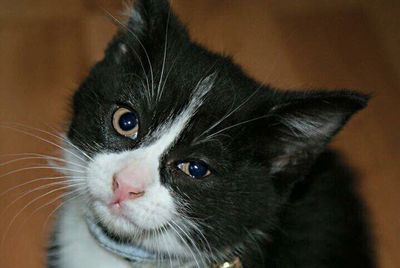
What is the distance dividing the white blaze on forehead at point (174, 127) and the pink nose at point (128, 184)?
0.06 meters

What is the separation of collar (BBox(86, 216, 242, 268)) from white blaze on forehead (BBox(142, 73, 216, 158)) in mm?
258

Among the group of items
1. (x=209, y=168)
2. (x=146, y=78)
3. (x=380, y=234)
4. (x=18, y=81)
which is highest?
(x=18, y=81)

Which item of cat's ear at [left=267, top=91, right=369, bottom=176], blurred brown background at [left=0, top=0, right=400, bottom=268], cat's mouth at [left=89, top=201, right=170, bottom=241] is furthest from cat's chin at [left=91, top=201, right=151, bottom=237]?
blurred brown background at [left=0, top=0, right=400, bottom=268]

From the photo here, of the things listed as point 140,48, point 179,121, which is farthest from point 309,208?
point 140,48

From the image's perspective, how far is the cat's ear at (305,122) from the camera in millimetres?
1158

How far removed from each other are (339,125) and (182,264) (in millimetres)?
462

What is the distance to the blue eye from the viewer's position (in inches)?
48.4

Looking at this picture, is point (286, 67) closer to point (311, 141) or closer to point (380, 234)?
point (380, 234)

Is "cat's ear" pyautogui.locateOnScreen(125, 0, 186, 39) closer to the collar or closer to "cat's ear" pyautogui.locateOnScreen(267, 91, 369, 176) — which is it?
"cat's ear" pyautogui.locateOnScreen(267, 91, 369, 176)

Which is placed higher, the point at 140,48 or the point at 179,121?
the point at 140,48

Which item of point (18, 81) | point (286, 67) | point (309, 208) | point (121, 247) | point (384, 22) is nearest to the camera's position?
point (121, 247)

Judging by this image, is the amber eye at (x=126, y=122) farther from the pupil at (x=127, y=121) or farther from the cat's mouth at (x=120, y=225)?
the cat's mouth at (x=120, y=225)

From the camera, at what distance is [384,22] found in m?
2.38

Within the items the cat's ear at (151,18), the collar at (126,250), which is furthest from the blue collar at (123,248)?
the cat's ear at (151,18)
